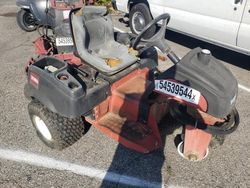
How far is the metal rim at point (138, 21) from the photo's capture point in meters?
7.24

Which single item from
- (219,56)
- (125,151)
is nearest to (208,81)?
(125,151)

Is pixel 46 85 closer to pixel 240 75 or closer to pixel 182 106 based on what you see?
pixel 182 106

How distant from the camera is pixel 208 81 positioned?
3.20 m

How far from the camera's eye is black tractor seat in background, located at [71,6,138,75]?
3.80 m

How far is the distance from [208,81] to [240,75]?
2953mm

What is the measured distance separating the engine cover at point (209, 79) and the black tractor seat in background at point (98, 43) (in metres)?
0.81

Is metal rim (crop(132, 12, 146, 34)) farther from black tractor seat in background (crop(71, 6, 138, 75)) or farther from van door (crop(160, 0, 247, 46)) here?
black tractor seat in background (crop(71, 6, 138, 75))

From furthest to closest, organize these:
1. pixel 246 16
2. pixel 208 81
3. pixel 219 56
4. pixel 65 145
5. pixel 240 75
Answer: pixel 219 56 → pixel 240 75 → pixel 246 16 → pixel 65 145 → pixel 208 81

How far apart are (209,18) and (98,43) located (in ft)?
8.68

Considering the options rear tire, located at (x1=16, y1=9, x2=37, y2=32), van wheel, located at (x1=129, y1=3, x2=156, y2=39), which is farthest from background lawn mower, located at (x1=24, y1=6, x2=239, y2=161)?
rear tire, located at (x1=16, y1=9, x2=37, y2=32)

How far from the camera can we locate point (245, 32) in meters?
5.38

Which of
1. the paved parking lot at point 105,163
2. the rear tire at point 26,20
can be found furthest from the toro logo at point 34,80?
the rear tire at point 26,20

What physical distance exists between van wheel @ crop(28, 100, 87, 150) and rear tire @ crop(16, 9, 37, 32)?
4.48m

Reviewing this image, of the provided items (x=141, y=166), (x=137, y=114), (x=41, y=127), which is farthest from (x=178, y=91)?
(x=41, y=127)
